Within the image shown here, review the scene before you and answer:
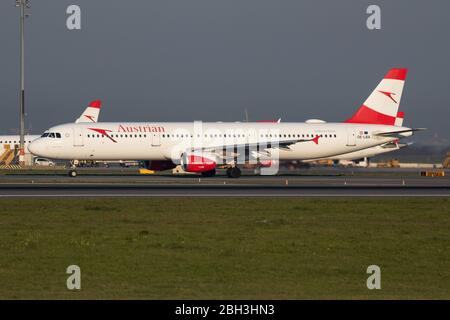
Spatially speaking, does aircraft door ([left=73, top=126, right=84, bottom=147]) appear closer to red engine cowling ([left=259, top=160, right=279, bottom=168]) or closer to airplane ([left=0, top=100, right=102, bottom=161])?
red engine cowling ([left=259, top=160, right=279, bottom=168])

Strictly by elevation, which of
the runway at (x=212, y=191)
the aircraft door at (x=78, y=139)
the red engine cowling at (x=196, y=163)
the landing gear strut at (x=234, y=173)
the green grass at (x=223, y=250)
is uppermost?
the aircraft door at (x=78, y=139)

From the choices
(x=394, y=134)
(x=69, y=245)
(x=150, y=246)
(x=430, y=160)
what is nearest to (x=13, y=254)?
(x=69, y=245)

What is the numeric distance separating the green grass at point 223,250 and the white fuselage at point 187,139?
28.1 m

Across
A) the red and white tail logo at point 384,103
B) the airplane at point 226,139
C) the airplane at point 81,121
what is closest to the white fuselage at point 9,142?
the airplane at point 81,121

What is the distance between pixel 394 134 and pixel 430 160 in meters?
56.8

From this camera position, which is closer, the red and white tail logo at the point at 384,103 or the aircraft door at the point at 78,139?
the aircraft door at the point at 78,139

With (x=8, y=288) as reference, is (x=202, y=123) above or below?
above

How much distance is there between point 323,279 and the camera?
18.3 m

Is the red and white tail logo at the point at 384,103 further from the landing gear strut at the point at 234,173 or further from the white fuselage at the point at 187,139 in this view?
the landing gear strut at the point at 234,173

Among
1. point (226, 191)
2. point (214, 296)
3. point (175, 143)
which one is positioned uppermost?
point (175, 143)

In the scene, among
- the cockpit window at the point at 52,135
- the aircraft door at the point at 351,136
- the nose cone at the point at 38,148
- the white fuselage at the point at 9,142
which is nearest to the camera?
the nose cone at the point at 38,148

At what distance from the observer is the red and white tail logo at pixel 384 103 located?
226 ft

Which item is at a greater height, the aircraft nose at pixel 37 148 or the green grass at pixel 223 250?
the aircraft nose at pixel 37 148

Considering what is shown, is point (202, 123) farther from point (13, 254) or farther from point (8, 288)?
point (8, 288)
